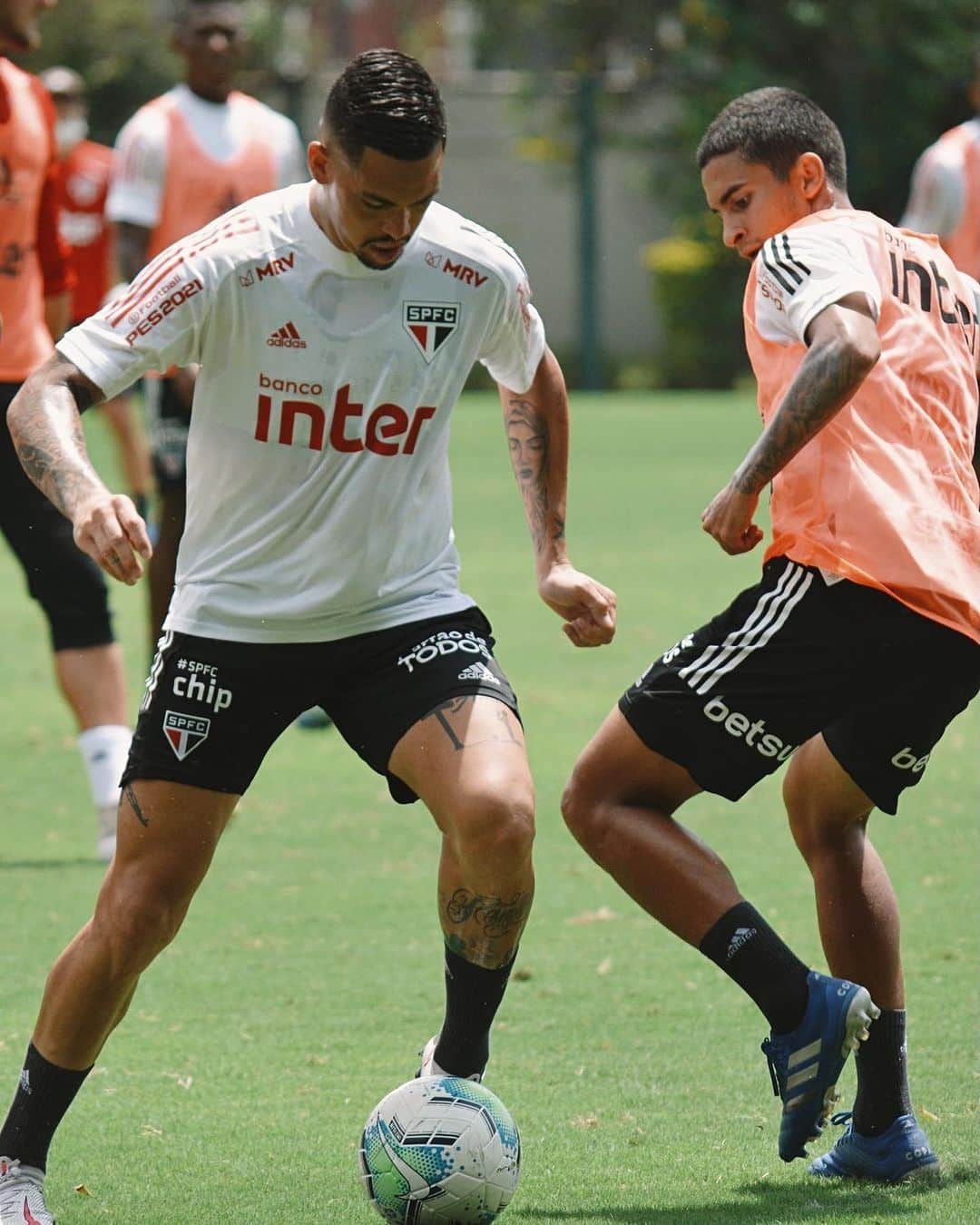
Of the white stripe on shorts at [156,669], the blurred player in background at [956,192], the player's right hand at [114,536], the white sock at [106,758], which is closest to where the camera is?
the player's right hand at [114,536]

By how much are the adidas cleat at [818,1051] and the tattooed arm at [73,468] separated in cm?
156

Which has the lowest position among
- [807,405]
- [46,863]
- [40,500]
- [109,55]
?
[109,55]

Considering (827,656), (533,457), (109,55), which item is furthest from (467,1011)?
(109,55)

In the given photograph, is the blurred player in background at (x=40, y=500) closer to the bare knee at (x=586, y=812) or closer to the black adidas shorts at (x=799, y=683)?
the bare knee at (x=586, y=812)

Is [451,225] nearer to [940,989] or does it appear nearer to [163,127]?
[940,989]

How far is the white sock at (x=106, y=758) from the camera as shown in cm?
683

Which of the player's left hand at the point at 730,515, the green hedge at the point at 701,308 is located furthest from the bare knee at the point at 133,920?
the green hedge at the point at 701,308

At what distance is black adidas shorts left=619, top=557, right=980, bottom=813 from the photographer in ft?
13.6

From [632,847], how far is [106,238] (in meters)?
14.3

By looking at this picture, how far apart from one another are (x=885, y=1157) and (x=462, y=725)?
49.8 inches

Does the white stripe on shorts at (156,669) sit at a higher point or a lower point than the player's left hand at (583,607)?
lower

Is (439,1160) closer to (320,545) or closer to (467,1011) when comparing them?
(467,1011)

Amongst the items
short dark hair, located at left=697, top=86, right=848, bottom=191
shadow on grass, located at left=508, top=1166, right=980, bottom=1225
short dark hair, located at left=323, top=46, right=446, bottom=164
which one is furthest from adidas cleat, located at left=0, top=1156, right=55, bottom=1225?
short dark hair, located at left=697, top=86, right=848, bottom=191

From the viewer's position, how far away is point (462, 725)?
4055 millimetres
